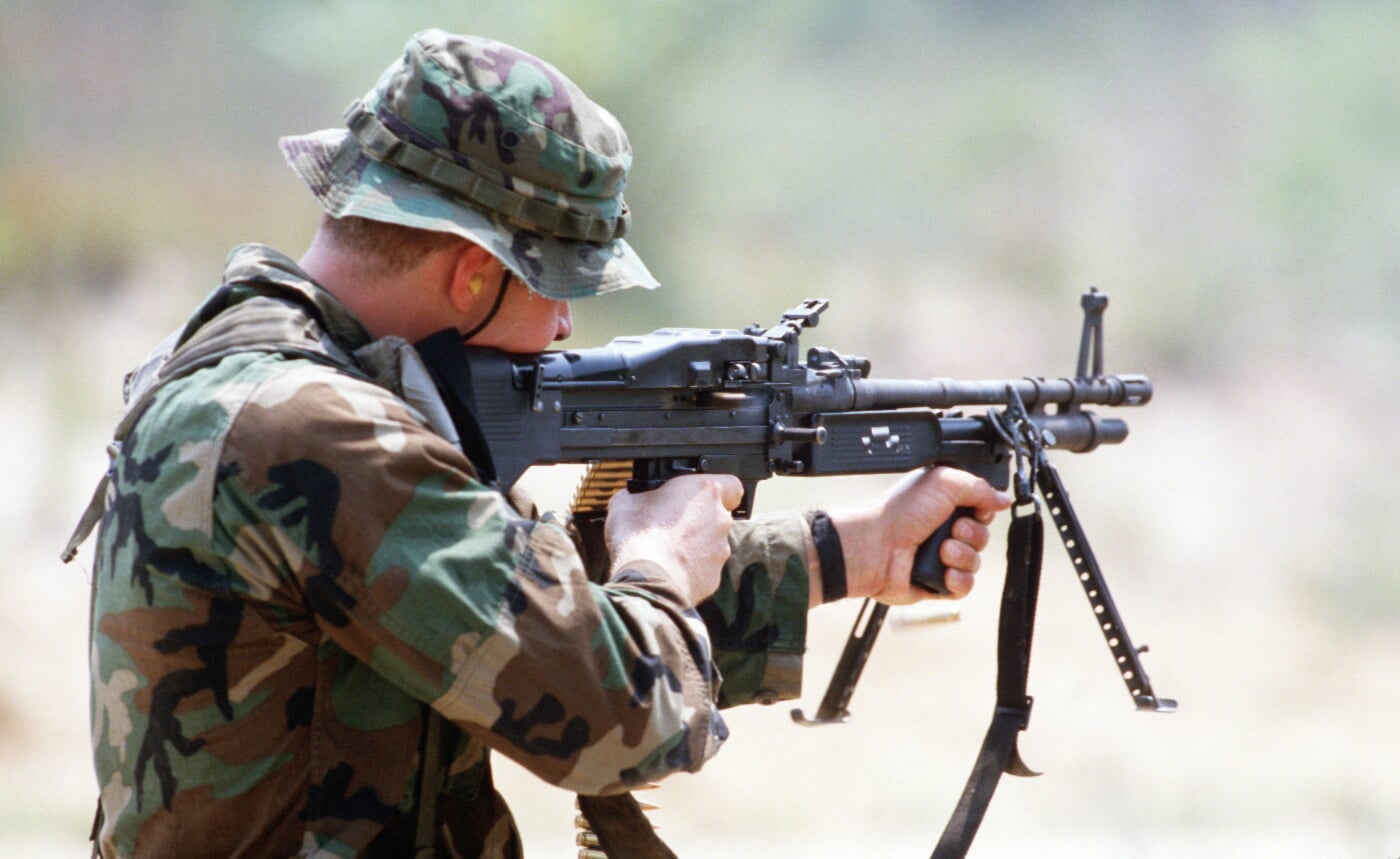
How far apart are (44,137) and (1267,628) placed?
6524 millimetres

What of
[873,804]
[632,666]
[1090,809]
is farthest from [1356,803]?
[632,666]

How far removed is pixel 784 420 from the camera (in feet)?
10.8

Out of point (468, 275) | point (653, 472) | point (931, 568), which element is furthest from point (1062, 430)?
point (468, 275)

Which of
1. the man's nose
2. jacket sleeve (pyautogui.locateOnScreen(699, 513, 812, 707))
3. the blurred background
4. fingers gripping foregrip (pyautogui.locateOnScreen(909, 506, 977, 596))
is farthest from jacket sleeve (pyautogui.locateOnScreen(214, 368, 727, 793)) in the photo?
the blurred background

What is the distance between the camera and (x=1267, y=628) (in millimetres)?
8172

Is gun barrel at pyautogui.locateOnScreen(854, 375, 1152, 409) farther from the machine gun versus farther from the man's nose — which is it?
the man's nose

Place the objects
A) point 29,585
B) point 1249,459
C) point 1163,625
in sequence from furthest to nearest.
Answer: point 1249,459 → point 1163,625 → point 29,585

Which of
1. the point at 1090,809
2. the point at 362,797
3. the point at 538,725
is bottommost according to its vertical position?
the point at 1090,809

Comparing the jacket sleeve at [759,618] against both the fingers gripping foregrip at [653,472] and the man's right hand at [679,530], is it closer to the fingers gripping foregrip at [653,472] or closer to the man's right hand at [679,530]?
the fingers gripping foregrip at [653,472]

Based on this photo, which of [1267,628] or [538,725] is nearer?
[538,725]

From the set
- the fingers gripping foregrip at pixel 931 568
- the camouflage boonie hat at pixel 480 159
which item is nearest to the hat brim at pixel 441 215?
the camouflage boonie hat at pixel 480 159

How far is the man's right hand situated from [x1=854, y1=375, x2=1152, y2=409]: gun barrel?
2.39 feet

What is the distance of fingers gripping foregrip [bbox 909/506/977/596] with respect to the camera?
3561 millimetres

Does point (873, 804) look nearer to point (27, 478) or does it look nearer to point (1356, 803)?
point (1356, 803)
